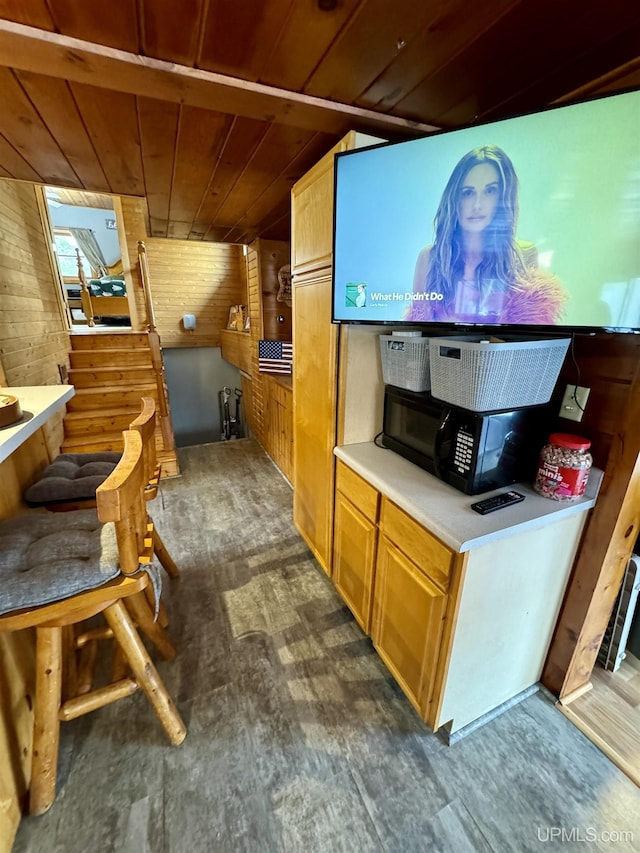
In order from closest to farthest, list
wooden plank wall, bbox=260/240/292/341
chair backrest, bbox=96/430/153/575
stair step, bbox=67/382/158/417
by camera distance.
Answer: chair backrest, bbox=96/430/153/575
stair step, bbox=67/382/158/417
wooden plank wall, bbox=260/240/292/341

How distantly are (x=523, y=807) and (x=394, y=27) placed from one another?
2377 mm

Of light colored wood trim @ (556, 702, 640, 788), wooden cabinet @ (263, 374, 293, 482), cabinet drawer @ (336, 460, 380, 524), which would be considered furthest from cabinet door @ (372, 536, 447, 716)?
wooden cabinet @ (263, 374, 293, 482)

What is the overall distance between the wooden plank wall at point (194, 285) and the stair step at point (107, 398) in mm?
2390

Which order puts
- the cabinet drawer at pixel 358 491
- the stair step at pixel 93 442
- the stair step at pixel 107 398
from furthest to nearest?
1. the stair step at pixel 107 398
2. the stair step at pixel 93 442
3. the cabinet drawer at pixel 358 491

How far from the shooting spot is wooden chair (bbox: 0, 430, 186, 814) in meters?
0.93

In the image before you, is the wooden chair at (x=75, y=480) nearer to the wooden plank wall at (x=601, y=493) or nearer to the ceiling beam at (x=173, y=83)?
the ceiling beam at (x=173, y=83)

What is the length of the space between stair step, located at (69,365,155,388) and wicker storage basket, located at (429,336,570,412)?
3324mm

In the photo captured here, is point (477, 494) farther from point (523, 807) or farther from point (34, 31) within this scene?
point (34, 31)

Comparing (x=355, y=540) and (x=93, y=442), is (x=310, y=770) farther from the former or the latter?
(x=93, y=442)

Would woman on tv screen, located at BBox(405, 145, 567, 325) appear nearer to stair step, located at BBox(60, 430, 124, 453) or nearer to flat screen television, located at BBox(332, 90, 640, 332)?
flat screen television, located at BBox(332, 90, 640, 332)

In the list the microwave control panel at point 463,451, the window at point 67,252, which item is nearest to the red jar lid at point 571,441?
the microwave control panel at point 463,451

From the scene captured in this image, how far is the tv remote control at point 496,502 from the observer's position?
113cm

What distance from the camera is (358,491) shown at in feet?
5.21

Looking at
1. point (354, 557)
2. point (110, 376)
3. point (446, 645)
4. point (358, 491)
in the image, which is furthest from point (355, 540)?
point (110, 376)
